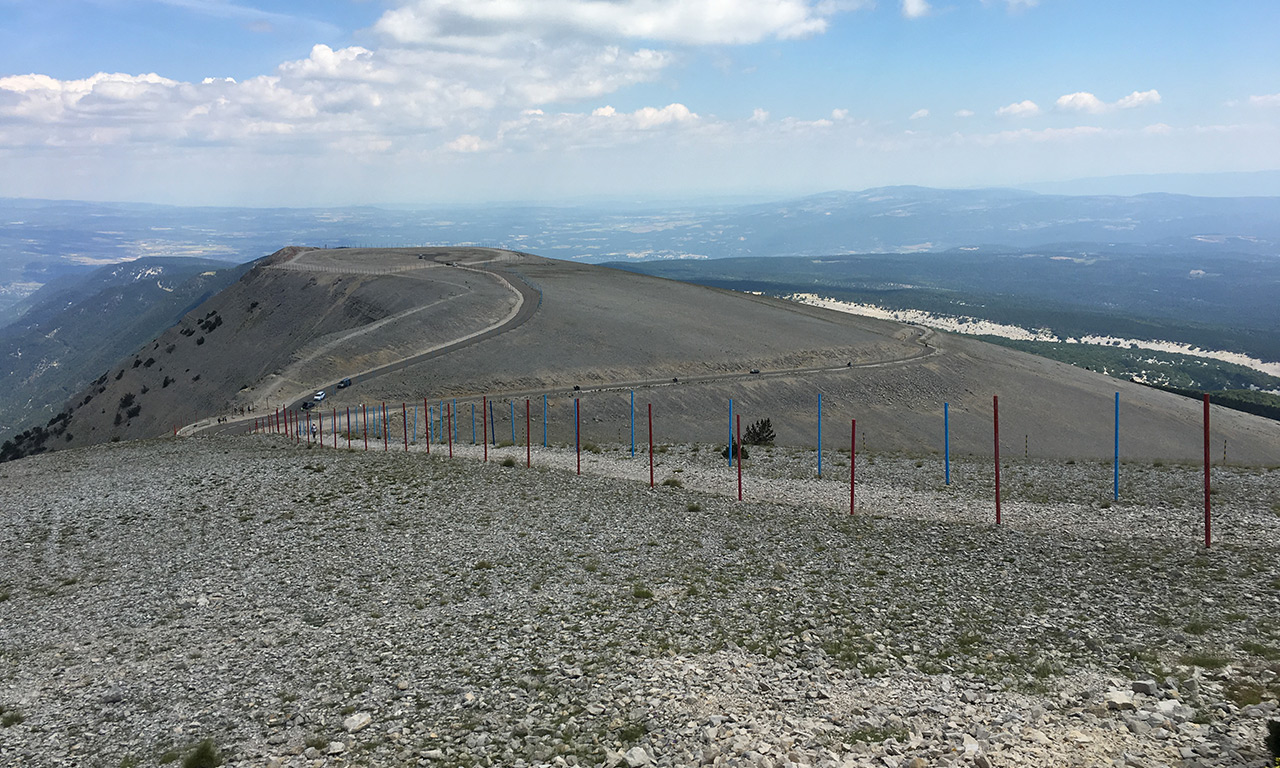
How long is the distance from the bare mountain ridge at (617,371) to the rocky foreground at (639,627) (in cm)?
2367

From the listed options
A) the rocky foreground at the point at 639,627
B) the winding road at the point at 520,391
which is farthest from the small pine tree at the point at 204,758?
the winding road at the point at 520,391

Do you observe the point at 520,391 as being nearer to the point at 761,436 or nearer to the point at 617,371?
the point at 617,371

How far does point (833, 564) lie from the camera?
19.4m

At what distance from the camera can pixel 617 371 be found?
6862 centimetres

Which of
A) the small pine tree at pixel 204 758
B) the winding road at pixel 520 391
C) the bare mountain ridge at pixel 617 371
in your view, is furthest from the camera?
the bare mountain ridge at pixel 617 371

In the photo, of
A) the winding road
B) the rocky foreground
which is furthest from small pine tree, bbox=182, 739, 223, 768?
the winding road

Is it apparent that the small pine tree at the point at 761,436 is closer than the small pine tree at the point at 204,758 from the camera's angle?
No

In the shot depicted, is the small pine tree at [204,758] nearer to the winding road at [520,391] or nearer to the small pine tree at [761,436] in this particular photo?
the small pine tree at [761,436]

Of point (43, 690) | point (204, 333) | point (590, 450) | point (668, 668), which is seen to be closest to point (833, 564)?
point (668, 668)

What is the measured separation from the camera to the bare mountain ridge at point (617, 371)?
201 feet

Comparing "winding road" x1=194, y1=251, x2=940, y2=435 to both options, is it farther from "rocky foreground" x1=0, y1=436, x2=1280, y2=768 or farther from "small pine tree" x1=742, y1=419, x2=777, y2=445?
"rocky foreground" x1=0, y1=436, x2=1280, y2=768

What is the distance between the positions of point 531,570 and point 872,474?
1787 centimetres

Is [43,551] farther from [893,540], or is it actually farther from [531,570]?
[893,540]

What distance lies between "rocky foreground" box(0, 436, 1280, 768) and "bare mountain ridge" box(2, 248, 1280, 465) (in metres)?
23.7
